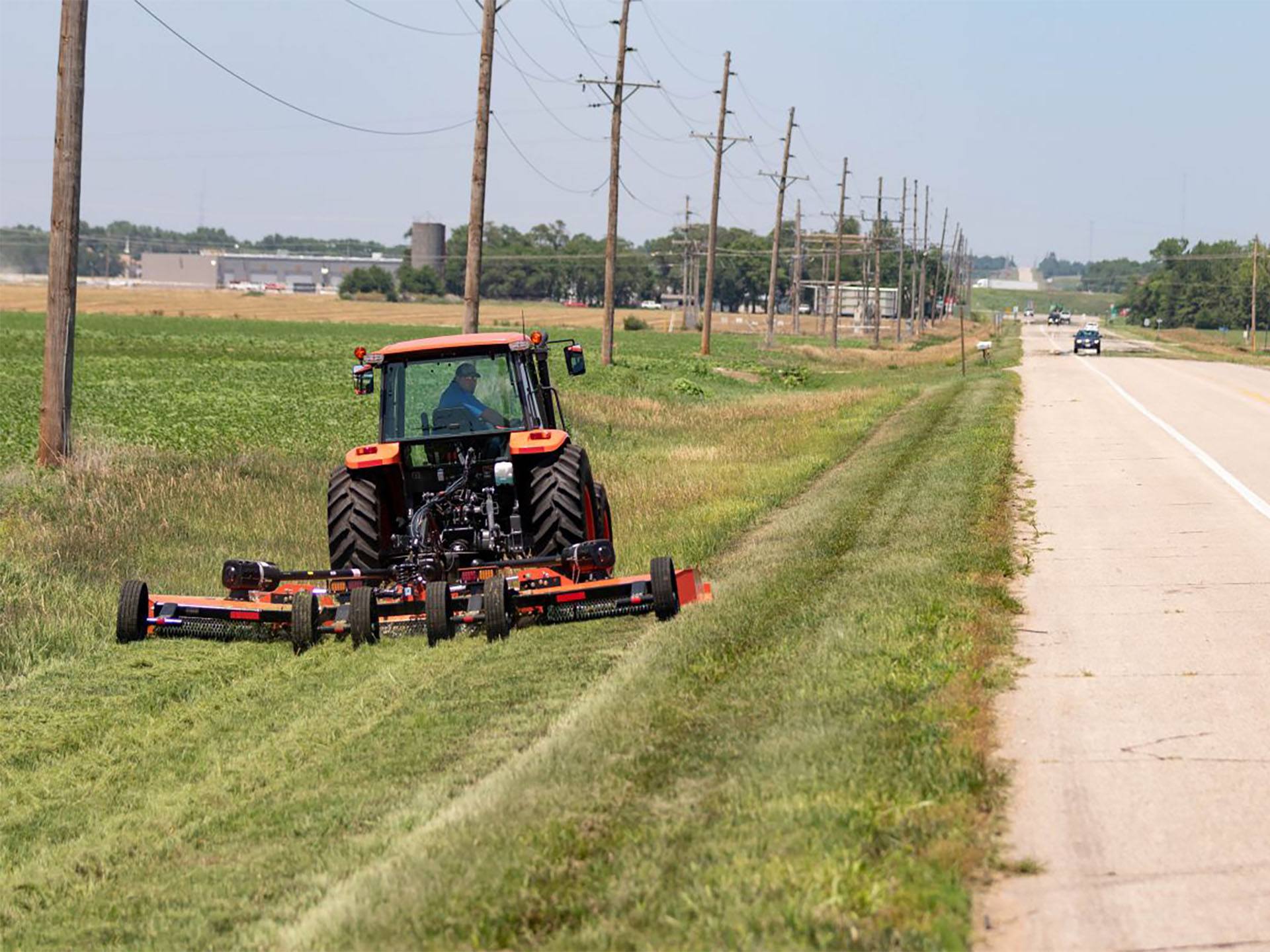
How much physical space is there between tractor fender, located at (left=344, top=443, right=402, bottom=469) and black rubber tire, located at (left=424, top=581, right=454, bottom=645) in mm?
1617

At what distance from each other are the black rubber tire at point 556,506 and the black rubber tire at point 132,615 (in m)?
2.80

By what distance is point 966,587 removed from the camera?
1114cm

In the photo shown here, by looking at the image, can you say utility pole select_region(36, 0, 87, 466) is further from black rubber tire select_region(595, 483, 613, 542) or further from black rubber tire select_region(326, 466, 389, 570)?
black rubber tire select_region(595, 483, 613, 542)

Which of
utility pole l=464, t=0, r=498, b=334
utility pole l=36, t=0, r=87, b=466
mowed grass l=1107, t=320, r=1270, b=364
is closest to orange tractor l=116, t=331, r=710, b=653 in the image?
utility pole l=36, t=0, r=87, b=466

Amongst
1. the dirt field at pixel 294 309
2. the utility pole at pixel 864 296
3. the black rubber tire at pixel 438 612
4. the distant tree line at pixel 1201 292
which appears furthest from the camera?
the distant tree line at pixel 1201 292

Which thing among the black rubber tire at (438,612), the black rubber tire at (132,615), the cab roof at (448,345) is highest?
the cab roof at (448,345)

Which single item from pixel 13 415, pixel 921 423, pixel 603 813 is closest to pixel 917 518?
pixel 603 813

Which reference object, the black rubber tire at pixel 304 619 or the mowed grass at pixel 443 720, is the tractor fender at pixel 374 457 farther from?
the mowed grass at pixel 443 720

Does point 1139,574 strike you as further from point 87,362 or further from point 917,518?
point 87,362

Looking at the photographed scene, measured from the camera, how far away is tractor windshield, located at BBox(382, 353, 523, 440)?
478 inches

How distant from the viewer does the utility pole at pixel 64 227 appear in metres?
17.3

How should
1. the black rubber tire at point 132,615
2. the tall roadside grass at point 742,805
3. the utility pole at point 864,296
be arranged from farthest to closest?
the utility pole at point 864,296, the black rubber tire at point 132,615, the tall roadside grass at point 742,805

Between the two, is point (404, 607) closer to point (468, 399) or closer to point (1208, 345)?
point (468, 399)

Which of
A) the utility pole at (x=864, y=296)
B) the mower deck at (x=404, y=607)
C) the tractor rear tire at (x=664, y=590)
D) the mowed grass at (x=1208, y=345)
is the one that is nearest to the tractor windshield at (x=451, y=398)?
the mower deck at (x=404, y=607)
